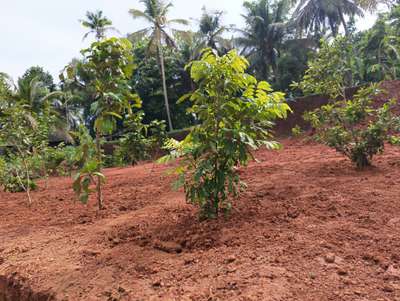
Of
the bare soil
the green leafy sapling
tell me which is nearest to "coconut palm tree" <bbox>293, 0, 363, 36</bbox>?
the green leafy sapling

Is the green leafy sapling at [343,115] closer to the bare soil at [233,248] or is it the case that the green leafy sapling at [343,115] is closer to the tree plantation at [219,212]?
the tree plantation at [219,212]

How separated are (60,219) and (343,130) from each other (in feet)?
13.3

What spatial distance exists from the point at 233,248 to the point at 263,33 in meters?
23.8

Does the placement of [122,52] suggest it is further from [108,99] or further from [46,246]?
[46,246]

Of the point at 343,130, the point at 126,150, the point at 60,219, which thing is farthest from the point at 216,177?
the point at 126,150

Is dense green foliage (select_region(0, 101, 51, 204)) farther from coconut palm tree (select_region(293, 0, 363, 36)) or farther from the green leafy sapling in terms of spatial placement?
coconut palm tree (select_region(293, 0, 363, 36))

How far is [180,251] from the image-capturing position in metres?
2.57

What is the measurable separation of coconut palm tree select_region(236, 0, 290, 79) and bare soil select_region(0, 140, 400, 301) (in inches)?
844

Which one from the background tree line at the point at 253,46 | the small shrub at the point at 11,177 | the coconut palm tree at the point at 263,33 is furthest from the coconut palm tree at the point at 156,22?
the small shrub at the point at 11,177

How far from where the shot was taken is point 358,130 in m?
4.70

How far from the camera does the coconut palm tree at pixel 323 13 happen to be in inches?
794

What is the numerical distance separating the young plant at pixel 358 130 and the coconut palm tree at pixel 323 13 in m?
17.7

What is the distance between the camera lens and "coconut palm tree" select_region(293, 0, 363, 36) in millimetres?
20156

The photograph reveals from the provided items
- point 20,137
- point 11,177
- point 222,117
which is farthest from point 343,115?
point 11,177
